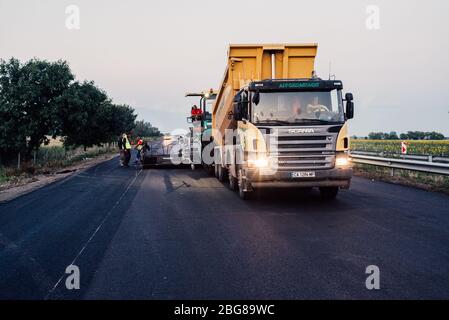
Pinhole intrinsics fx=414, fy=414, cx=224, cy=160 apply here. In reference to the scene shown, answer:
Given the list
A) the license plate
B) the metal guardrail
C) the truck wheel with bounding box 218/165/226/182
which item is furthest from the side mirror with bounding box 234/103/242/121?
the metal guardrail

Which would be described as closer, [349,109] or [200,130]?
[349,109]

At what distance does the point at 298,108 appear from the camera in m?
9.67

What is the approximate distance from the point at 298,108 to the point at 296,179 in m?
1.67

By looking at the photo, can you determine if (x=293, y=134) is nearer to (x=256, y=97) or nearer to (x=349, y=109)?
(x=256, y=97)

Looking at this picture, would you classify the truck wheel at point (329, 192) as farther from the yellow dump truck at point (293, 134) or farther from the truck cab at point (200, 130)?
the truck cab at point (200, 130)

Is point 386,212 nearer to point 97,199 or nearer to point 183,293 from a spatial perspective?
point 183,293

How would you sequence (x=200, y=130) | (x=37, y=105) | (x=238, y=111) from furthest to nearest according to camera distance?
(x=37, y=105)
(x=200, y=130)
(x=238, y=111)

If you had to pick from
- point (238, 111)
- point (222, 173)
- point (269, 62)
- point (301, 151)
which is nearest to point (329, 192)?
point (301, 151)

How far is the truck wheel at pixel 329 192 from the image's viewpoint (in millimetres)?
10664

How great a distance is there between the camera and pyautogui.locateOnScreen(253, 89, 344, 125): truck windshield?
956 cm

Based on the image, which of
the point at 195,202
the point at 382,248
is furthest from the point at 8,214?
the point at 382,248

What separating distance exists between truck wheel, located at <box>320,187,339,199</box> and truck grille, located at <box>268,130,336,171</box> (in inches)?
54.5

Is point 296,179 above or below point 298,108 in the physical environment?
below

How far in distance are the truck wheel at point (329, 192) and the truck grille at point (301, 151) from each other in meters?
1.38
